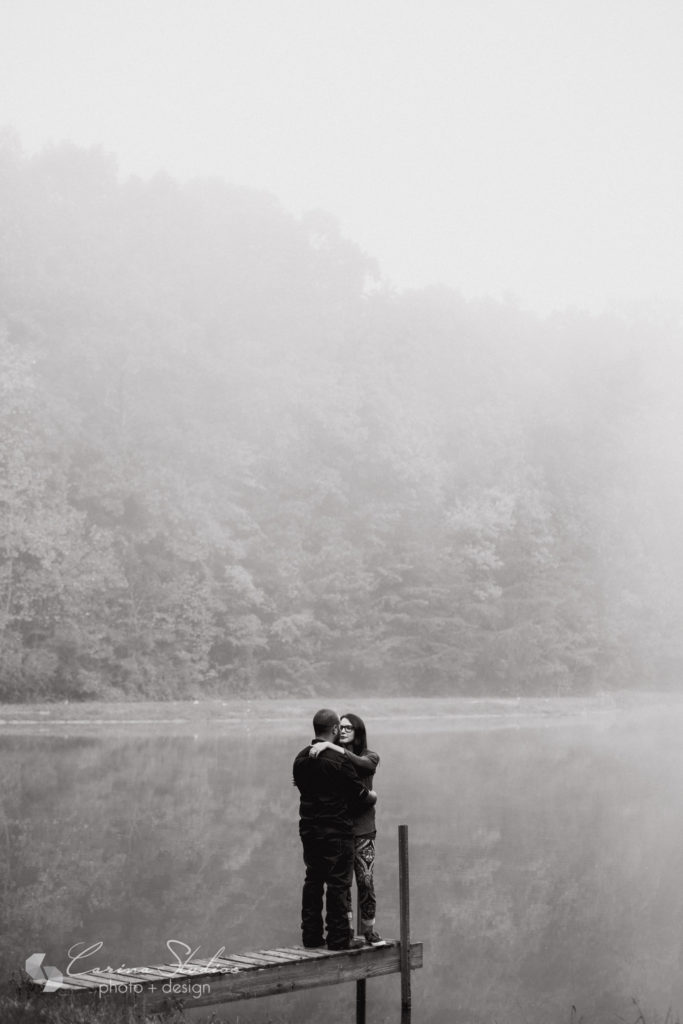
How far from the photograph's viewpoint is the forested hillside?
40594 millimetres

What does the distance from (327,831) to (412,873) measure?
587cm

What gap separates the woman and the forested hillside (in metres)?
28.4

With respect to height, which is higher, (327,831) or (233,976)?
(327,831)

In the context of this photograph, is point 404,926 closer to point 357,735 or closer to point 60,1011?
point 357,735

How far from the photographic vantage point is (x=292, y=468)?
52.3m

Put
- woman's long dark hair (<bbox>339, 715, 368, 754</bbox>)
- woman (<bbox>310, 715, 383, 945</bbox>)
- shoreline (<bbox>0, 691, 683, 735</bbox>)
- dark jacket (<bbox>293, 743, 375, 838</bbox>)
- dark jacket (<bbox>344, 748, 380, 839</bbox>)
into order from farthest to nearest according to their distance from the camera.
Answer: shoreline (<bbox>0, 691, 683, 735</bbox>) < woman's long dark hair (<bbox>339, 715, 368, 754</bbox>) < woman (<bbox>310, 715, 383, 945</bbox>) < dark jacket (<bbox>344, 748, 380, 839</bbox>) < dark jacket (<bbox>293, 743, 375, 838</bbox>)

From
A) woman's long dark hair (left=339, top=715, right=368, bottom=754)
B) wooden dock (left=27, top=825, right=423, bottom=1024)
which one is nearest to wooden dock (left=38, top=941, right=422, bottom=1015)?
wooden dock (left=27, top=825, right=423, bottom=1024)

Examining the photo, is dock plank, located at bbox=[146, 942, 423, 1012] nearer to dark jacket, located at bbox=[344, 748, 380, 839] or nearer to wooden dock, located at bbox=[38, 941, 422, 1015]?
wooden dock, located at bbox=[38, 941, 422, 1015]

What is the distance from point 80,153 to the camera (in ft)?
178

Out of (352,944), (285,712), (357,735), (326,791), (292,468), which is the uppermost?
(292,468)

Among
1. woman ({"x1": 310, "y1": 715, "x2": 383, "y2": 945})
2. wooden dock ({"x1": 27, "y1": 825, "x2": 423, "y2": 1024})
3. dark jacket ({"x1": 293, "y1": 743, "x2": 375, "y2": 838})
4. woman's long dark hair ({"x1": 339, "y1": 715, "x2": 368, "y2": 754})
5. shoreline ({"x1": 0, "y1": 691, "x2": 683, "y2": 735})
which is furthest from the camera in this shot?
shoreline ({"x1": 0, "y1": 691, "x2": 683, "y2": 735})

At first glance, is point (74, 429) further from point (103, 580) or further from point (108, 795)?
point (108, 795)

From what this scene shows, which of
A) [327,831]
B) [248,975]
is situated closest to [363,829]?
[327,831]

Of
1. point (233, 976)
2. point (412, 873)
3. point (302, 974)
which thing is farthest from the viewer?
point (412, 873)
